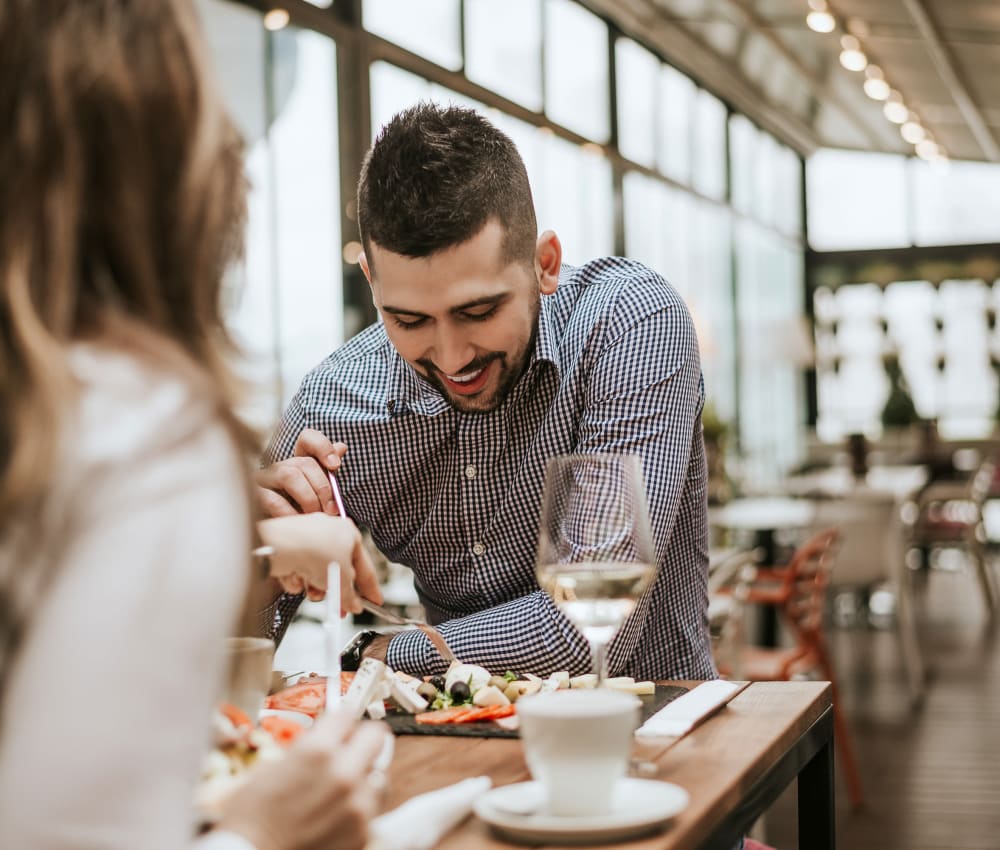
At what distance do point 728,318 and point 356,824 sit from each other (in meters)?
11.5

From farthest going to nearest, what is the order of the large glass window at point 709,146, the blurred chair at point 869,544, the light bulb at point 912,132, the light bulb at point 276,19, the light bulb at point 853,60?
1. the light bulb at point 912,132
2. the large glass window at point 709,146
3. the light bulb at point 853,60
4. the blurred chair at point 869,544
5. the light bulb at point 276,19

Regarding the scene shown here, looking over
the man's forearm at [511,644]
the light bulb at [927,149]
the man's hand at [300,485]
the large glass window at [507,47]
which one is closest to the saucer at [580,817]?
the man's forearm at [511,644]

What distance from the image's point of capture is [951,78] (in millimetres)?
10469

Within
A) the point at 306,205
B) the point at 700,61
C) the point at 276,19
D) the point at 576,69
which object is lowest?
the point at 306,205

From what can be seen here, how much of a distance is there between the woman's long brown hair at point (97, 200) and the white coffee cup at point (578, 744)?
298 mm

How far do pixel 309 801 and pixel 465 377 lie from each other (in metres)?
0.98

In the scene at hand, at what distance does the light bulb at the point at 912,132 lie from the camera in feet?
41.1

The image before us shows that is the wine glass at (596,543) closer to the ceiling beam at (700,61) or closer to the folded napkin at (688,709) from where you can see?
the folded napkin at (688,709)

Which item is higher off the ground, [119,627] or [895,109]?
[895,109]

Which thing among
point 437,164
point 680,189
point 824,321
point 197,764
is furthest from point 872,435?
point 197,764

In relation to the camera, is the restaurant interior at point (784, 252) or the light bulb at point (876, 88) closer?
the restaurant interior at point (784, 252)

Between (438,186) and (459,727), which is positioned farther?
(438,186)

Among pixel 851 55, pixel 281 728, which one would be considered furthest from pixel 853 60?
pixel 281 728

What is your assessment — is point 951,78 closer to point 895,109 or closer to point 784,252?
point 895,109
